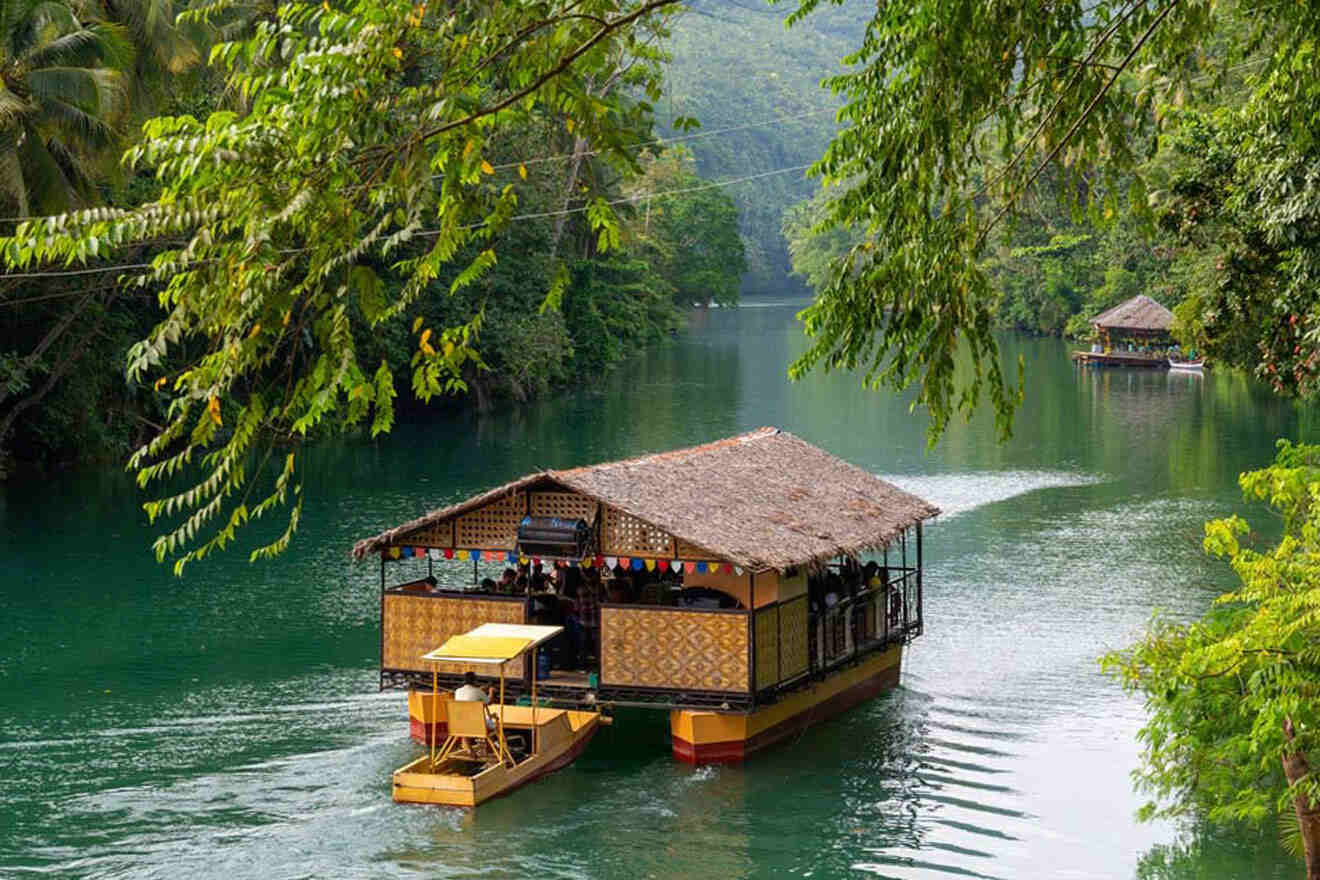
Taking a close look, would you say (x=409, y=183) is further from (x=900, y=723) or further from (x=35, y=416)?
(x=35, y=416)

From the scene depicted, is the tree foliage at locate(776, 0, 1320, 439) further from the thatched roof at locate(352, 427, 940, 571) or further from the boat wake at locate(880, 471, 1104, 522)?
the boat wake at locate(880, 471, 1104, 522)

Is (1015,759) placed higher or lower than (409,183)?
lower

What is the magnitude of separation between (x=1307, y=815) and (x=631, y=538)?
6.16m

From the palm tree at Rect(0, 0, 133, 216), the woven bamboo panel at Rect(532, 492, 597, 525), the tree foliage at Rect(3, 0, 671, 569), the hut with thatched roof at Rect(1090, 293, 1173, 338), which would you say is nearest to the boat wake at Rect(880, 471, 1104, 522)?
the palm tree at Rect(0, 0, 133, 216)

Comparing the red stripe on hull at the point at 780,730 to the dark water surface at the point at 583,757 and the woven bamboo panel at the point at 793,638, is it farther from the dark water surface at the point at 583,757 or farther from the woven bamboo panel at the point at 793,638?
the woven bamboo panel at the point at 793,638

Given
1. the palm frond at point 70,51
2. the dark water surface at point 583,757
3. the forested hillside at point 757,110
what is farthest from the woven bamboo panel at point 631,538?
the forested hillside at point 757,110

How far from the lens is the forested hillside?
143250 mm

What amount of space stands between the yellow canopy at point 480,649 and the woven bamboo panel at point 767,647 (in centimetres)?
185

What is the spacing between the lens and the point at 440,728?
15086 mm

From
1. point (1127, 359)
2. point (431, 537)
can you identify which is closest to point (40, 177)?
point (431, 537)

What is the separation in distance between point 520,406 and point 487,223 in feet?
136

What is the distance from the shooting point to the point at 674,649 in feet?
46.6

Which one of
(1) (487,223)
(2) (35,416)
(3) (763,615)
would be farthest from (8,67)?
(1) (487,223)

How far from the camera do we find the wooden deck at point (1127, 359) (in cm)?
5903
